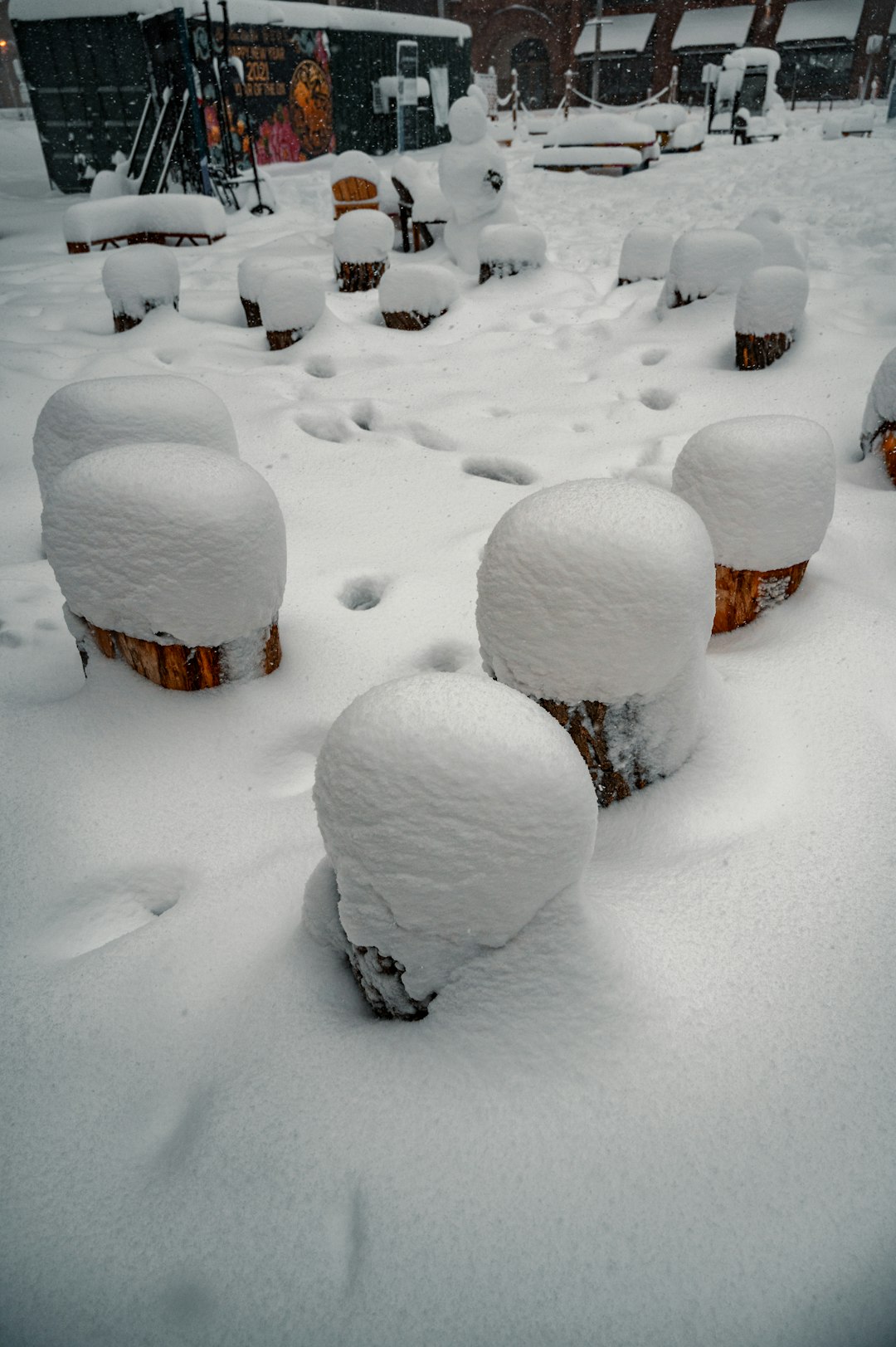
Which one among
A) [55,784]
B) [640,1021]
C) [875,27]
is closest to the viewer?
[640,1021]

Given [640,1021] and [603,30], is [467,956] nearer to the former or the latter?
[640,1021]

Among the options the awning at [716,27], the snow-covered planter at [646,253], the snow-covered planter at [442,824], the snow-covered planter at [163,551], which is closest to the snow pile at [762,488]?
the snow-covered planter at [163,551]

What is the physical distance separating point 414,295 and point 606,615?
5.58 m

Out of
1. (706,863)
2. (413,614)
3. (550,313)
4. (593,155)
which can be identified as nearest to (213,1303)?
(706,863)

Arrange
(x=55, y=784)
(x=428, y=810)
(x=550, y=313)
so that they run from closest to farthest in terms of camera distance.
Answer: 1. (x=428, y=810)
2. (x=55, y=784)
3. (x=550, y=313)

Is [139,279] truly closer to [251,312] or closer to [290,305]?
[251,312]

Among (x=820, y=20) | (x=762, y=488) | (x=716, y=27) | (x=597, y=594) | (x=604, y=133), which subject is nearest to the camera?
(x=597, y=594)

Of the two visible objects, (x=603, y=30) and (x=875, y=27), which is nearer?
(x=875, y=27)

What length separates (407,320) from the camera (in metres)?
6.79

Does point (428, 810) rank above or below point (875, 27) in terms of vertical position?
below

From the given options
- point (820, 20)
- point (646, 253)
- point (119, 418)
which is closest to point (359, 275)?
point (646, 253)

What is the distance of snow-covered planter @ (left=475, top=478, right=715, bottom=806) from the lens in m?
2.02

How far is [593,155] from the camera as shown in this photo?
14352 millimetres

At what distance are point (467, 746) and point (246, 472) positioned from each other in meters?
1.52
